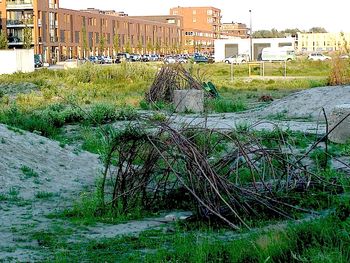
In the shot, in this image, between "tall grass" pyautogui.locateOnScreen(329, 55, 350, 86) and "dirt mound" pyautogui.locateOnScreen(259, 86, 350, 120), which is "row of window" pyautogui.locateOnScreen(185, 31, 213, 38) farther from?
"dirt mound" pyautogui.locateOnScreen(259, 86, 350, 120)

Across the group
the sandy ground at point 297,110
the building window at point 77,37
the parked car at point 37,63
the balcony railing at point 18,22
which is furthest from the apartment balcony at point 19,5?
the sandy ground at point 297,110

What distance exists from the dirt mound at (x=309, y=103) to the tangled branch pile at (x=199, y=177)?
1259cm

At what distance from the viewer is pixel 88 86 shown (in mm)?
37969

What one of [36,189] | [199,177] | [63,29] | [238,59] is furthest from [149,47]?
[199,177]

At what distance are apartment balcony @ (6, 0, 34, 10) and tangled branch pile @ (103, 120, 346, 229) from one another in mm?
86035

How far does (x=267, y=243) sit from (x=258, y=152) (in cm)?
341

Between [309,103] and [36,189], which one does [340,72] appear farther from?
[36,189]

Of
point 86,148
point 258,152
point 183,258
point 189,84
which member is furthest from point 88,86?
point 183,258

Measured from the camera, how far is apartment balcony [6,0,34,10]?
93.1 meters

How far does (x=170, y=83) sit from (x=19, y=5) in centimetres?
6916

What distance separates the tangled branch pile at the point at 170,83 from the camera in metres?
29.0

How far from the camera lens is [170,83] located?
29203 mm

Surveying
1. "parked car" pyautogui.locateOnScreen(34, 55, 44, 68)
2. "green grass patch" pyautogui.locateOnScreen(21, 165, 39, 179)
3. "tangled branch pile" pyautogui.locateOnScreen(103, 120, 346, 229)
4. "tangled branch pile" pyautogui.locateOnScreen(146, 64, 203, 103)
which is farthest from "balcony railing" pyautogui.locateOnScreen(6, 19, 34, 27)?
"tangled branch pile" pyautogui.locateOnScreen(103, 120, 346, 229)

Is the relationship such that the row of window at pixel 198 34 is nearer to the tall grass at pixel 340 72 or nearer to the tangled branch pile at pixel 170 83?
the tall grass at pixel 340 72
